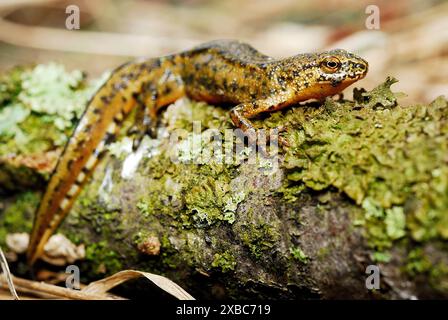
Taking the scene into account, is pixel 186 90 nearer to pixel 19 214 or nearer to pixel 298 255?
pixel 19 214

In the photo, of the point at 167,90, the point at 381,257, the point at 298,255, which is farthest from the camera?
the point at 167,90

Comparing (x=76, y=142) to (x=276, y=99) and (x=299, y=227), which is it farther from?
(x=299, y=227)

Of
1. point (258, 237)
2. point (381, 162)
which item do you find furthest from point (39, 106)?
point (381, 162)

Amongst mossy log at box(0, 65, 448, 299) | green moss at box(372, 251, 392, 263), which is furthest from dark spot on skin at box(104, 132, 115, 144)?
green moss at box(372, 251, 392, 263)

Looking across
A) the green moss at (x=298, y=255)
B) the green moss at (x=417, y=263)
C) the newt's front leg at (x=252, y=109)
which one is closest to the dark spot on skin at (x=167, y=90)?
the newt's front leg at (x=252, y=109)

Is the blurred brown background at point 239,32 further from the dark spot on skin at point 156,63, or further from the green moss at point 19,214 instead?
the green moss at point 19,214

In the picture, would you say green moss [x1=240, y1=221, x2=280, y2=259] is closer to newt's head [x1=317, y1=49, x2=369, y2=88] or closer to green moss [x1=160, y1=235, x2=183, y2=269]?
green moss [x1=160, y1=235, x2=183, y2=269]
